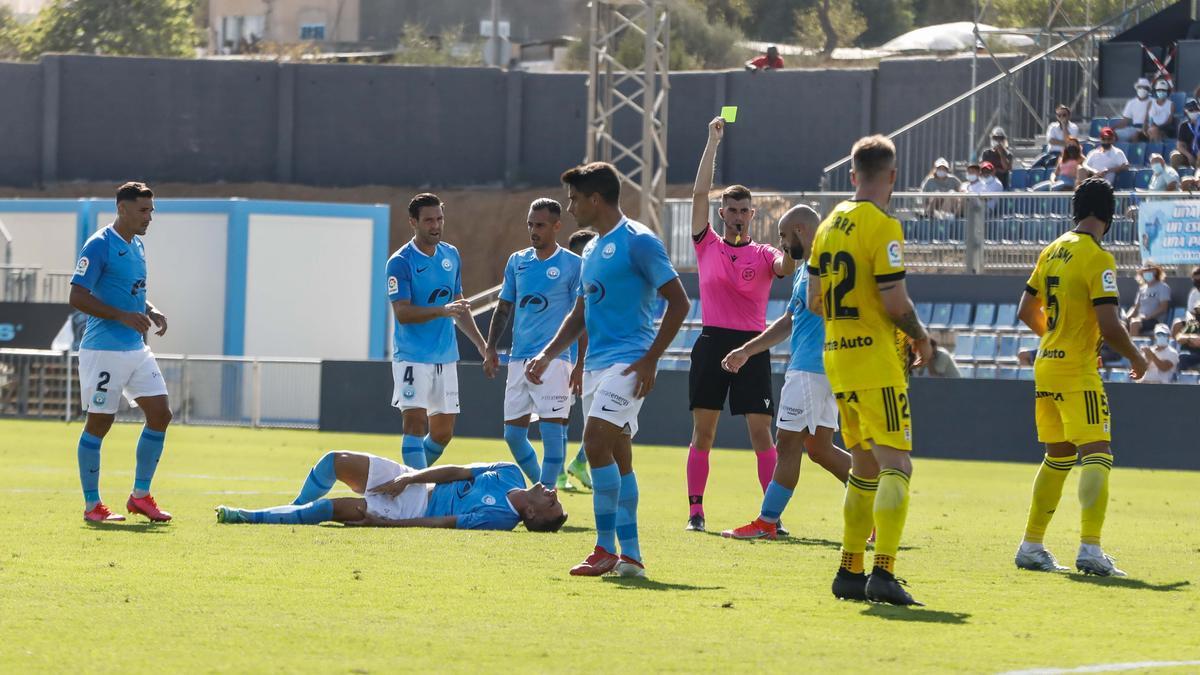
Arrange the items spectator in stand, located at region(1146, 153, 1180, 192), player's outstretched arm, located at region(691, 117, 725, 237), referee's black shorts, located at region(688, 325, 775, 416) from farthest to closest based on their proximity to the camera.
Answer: spectator in stand, located at region(1146, 153, 1180, 192)
referee's black shorts, located at region(688, 325, 775, 416)
player's outstretched arm, located at region(691, 117, 725, 237)

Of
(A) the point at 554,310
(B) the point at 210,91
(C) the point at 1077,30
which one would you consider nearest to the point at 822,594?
(A) the point at 554,310

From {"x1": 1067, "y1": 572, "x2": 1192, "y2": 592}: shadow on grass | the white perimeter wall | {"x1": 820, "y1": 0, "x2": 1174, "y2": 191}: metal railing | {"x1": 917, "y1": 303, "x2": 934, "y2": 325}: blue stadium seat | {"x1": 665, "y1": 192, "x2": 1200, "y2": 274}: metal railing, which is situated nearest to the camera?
{"x1": 1067, "y1": 572, "x2": 1192, "y2": 592}: shadow on grass

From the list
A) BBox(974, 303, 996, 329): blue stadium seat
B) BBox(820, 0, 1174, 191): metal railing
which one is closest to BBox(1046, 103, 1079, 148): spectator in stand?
BBox(820, 0, 1174, 191): metal railing

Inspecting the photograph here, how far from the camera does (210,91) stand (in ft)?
168

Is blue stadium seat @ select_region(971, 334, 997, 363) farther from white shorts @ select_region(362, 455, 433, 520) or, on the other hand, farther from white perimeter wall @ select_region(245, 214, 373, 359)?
white shorts @ select_region(362, 455, 433, 520)

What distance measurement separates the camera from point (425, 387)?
1288cm

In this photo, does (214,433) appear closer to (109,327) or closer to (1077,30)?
(109,327)

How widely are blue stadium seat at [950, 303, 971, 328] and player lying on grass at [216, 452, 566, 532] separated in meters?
16.3

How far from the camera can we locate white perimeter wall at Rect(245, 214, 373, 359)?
3152 cm

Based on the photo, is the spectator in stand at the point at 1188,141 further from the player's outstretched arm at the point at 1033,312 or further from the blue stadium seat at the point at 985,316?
the player's outstretched arm at the point at 1033,312

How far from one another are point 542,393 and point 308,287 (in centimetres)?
1951

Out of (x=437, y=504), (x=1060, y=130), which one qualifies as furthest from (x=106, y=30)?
(x=437, y=504)

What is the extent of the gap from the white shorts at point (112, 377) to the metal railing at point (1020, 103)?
2216 centimetres

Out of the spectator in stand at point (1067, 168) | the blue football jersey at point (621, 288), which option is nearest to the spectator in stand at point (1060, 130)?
the spectator in stand at point (1067, 168)
